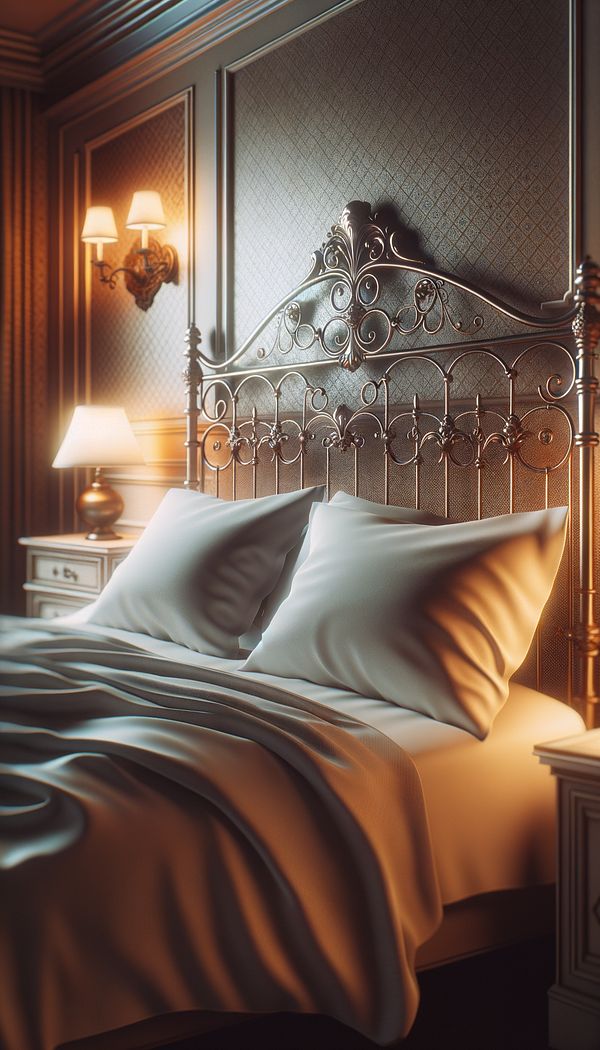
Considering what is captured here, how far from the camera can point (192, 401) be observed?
3695 millimetres

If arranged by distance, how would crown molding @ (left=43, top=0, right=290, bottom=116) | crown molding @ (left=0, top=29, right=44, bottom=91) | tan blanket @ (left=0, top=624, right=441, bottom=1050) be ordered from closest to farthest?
tan blanket @ (left=0, top=624, right=441, bottom=1050) → crown molding @ (left=43, top=0, right=290, bottom=116) → crown molding @ (left=0, top=29, right=44, bottom=91)

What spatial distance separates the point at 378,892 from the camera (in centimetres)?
168

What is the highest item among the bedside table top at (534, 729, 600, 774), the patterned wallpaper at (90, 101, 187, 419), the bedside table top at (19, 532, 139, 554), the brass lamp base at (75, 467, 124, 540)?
the patterned wallpaper at (90, 101, 187, 419)

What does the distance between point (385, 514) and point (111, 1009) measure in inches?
59.7

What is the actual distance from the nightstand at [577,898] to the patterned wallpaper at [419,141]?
1.26 m

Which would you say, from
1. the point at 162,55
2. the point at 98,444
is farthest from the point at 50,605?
the point at 162,55

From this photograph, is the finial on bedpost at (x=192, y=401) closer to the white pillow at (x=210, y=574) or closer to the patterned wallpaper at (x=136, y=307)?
the patterned wallpaper at (x=136, y=307)

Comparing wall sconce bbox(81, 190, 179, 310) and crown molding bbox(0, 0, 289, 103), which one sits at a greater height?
crown molding bbox(0, 0, 289, 103)

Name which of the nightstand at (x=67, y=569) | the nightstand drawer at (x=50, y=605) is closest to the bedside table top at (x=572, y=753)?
the nightstand at (x=67, y=569)

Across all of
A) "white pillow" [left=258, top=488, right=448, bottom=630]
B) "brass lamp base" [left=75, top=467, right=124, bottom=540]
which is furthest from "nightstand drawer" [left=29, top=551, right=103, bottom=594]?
"white pillow" [left=258, top=488, right=448, bottom=630]

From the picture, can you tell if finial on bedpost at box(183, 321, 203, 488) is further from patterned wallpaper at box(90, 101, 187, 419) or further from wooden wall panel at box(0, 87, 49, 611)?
wooden wall panel at box(0, 87, 49, 611)

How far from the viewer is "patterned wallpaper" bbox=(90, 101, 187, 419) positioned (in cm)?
404

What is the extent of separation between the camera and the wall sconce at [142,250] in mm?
3945

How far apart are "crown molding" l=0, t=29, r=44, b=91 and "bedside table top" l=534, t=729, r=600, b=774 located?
3999 millimetres
